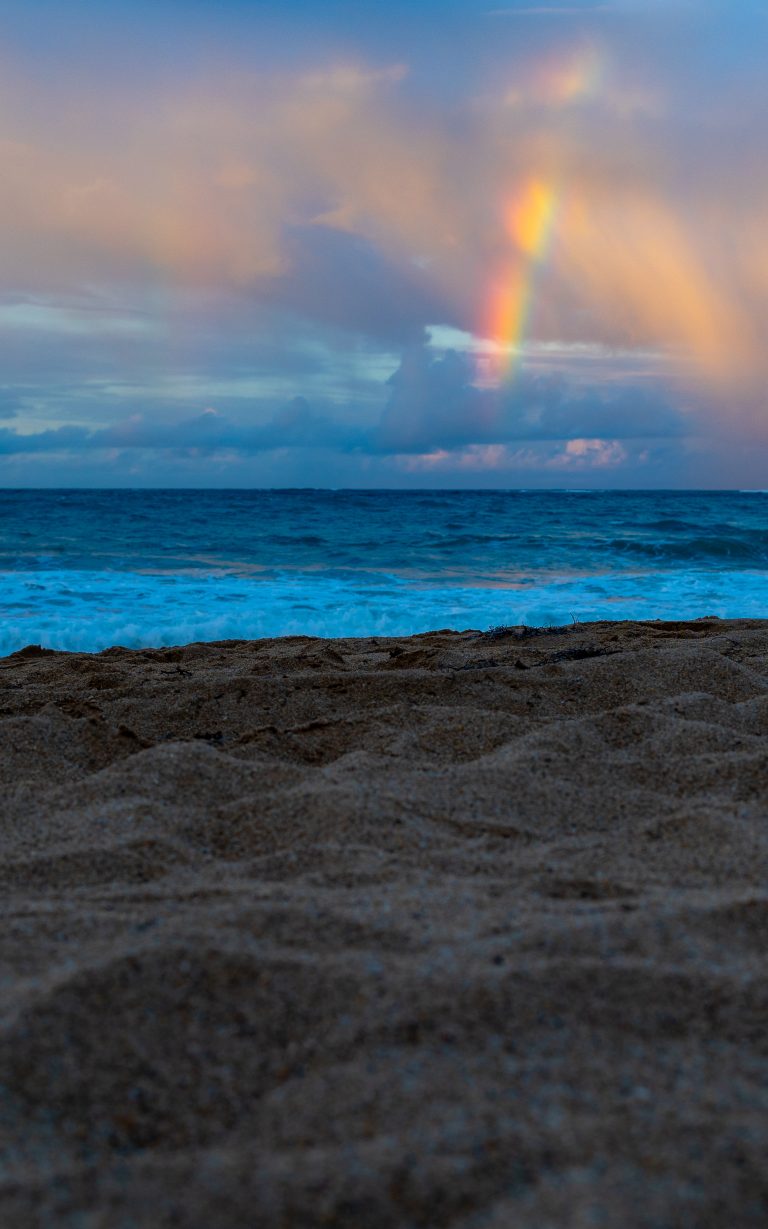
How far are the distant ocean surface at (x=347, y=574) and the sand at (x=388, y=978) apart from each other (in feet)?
16.1

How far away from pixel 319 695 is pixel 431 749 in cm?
76

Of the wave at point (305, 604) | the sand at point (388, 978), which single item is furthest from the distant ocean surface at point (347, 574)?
the sand at point (388, 978)

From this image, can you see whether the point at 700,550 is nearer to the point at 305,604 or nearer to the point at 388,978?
the point at 305,604

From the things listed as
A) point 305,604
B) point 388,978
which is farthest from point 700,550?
point 388,978

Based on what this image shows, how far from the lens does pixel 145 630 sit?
7.14 meters

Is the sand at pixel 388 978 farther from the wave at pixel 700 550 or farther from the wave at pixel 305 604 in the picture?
the wave at pixel 700 550

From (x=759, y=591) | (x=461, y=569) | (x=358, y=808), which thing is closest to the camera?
(x=358, y=808)

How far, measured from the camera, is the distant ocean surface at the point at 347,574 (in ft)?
25.5

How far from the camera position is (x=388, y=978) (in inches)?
50.6

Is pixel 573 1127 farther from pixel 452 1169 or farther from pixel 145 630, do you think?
pixel 145 630

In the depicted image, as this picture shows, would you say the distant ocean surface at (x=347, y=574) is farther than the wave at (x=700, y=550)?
No

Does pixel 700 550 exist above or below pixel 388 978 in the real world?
above

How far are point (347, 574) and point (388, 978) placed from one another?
11956 mm

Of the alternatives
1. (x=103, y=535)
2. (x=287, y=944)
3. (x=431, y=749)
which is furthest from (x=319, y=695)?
(x=103, y=535)
